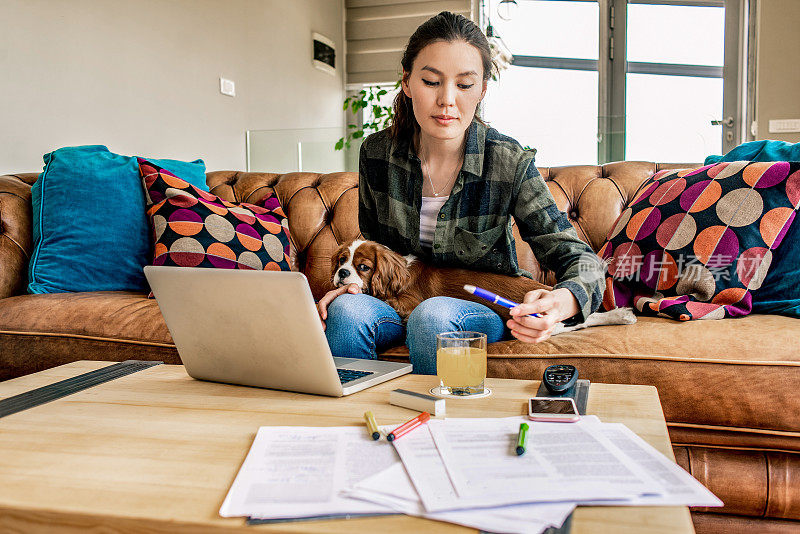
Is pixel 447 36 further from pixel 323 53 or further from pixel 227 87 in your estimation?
pixel 323 53

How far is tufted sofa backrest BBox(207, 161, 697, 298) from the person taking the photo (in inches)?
77.0

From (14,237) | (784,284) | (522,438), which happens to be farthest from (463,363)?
(14,237)

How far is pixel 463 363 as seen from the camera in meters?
0.95

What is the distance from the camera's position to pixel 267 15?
14.6ft

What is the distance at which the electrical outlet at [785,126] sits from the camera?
402cm

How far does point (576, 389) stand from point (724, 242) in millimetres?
815

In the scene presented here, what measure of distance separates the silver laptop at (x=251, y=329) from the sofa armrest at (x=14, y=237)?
115 cm

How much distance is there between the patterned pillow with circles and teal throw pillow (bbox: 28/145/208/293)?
69mm

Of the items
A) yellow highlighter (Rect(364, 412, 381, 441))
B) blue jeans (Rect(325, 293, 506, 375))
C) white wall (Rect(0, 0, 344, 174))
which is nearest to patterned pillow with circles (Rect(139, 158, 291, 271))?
blue jeans (Rect(325, 293, 506, 375))

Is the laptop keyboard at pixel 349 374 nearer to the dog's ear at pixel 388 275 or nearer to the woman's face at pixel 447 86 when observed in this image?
the dog's ear at pixel 388 275

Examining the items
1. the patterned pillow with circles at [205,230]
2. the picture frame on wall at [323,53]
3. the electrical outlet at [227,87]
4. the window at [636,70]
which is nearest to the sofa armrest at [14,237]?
the patterned pillow with circles at [205,230]

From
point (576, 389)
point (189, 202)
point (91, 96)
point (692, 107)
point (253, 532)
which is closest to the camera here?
point (253, 532)

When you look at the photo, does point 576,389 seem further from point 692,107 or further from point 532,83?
point 532,83

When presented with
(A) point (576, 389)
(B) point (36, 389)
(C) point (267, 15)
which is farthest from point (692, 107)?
(B) point (36, 389)
